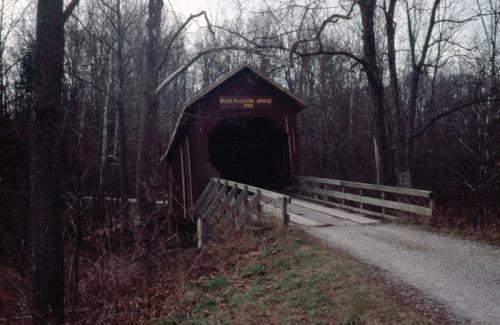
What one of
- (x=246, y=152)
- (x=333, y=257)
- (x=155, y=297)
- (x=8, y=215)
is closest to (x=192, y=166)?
(x=246, y=152)

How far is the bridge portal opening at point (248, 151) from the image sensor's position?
17.2 m

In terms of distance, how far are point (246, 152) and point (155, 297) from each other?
39.8 feet

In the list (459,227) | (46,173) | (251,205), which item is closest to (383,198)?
(459,227)

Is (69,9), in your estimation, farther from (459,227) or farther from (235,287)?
(459,227)

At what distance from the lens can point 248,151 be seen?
1878cm

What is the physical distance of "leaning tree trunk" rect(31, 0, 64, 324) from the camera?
18.2 feet

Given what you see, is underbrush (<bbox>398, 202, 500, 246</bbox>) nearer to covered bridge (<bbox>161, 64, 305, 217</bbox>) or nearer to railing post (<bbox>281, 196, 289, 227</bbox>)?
railing post (<bbox>281, 196, 289, 227</bbox>)

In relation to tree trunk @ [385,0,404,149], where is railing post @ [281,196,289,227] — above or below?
below

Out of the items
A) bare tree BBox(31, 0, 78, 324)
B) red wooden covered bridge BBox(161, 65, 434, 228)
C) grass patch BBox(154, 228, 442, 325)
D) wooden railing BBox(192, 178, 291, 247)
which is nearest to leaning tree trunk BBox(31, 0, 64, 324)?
bare tree BBox(31, 0, 78, 324)

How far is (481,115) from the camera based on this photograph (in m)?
12.8

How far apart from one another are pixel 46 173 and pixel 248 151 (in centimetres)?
1349

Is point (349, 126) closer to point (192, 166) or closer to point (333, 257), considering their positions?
point (192, 166)

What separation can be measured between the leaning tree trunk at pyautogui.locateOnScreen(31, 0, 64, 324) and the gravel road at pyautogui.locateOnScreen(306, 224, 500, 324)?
4400 millimetres

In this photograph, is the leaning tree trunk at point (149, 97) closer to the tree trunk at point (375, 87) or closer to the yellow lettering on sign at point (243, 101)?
the yellow lettering on sign at point (243, 101)
